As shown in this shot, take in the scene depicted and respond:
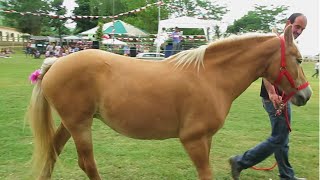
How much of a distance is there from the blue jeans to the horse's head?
1.94 ft

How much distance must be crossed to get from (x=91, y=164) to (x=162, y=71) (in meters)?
1.20

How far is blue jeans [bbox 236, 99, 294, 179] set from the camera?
384 cm

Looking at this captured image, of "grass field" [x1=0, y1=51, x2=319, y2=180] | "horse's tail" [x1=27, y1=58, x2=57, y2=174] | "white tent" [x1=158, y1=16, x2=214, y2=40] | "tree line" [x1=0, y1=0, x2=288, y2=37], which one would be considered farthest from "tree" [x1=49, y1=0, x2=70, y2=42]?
"horse's tail" [x1=27, y1=58, x2=57, y2=174]

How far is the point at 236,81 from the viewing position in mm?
3324

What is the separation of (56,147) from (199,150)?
5.64 ft

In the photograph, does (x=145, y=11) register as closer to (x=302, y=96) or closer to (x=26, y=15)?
(x=26, y=15)

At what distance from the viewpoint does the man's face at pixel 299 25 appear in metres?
3.75

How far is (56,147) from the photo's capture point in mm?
3895

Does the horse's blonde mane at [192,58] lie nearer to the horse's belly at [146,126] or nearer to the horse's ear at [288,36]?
the horse's belly at [146,126]

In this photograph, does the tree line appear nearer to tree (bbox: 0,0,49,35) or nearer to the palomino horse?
tree (bbox: 0,0,49,35)

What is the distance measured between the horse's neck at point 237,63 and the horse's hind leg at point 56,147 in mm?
1784

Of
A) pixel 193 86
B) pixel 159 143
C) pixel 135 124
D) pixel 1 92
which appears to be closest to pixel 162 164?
pixel 159 143

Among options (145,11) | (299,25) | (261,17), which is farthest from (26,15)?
(299,25)

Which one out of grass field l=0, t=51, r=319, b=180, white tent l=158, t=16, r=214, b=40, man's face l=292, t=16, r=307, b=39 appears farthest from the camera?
white tent l=158, t=16, r=214, b=40
